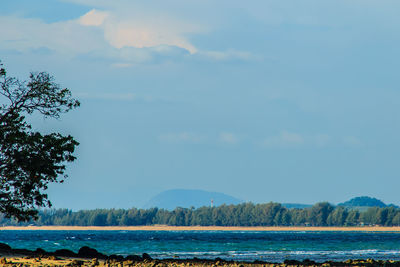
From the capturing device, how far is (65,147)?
42312 mm

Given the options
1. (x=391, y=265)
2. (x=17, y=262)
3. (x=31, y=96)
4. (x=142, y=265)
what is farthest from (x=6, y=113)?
(x=391, y=265)

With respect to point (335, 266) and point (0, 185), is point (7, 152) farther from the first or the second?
point (335, 266)

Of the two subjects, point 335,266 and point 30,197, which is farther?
point 335,266

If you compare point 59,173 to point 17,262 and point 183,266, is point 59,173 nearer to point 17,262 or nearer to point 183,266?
point 17,262

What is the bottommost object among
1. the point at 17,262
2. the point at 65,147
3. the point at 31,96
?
the point at 17,262

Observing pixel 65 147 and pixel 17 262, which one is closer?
pixel 17 262

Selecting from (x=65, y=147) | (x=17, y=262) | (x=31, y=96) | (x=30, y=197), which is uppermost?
(x=31, y=96)

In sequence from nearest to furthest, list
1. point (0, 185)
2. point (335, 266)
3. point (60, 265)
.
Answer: point (60, 265)
point (0, 185)
point (335, 266)

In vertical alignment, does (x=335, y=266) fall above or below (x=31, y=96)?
below

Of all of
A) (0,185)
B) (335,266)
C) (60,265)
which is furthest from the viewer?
(335,266)

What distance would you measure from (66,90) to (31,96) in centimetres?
214

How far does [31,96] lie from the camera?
41.0 m

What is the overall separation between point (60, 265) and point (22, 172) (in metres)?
6.61

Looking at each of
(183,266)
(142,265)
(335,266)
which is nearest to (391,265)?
(335,266)
